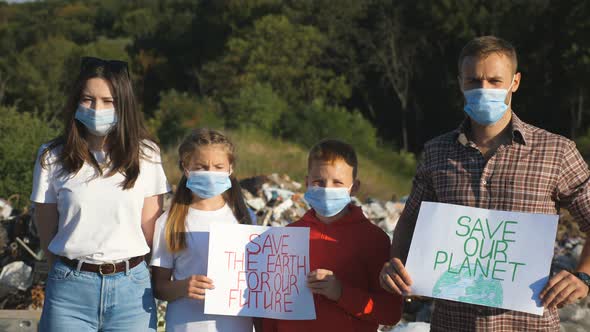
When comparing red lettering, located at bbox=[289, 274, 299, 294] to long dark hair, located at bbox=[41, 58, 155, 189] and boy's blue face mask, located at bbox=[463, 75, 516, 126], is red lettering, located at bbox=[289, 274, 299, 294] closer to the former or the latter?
long dark hair, located at bbox=[41, 58, 155, 189]

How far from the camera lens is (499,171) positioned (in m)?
3.04

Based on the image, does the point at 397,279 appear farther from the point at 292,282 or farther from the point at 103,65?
the point at 103,65

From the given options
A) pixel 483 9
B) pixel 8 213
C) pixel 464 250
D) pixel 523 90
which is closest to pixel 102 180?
pixel 464 250

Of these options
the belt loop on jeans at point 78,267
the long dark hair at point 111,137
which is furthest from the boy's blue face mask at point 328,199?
the belt loop on jeans at point 78,267

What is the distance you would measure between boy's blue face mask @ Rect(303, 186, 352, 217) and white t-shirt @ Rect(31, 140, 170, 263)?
0.86 metres

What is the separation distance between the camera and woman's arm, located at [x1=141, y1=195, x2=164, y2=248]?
11.7 feet

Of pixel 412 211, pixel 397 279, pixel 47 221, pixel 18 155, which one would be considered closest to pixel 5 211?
pixel 18 155

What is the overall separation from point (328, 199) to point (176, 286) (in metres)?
0.87

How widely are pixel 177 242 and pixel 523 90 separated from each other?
3128 centimetres

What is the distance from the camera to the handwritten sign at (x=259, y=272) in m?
3.41

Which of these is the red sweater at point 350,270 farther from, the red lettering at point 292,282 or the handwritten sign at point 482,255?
the handwritten sign at point 482,255

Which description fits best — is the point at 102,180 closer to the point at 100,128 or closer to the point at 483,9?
the point at 100,128

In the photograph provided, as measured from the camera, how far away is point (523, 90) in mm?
32469

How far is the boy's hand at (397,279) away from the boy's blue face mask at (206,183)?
3.42 ft
